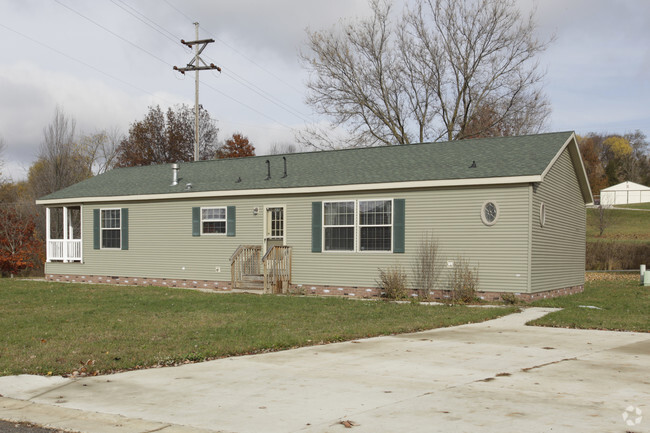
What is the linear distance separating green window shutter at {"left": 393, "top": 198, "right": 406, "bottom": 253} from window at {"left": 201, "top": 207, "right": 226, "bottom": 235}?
18.2ft

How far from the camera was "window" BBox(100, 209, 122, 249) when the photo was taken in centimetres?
2117

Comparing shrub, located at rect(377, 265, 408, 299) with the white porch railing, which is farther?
the white porch railing

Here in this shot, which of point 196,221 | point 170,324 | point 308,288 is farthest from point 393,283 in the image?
point 196,221

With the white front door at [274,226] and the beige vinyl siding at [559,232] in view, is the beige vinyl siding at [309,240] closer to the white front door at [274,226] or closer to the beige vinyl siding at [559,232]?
the white front door at [274,226]

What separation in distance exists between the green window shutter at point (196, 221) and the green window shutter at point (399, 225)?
21.1ft

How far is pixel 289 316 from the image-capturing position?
12.0 metres

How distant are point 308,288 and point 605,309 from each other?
7617 millimetres

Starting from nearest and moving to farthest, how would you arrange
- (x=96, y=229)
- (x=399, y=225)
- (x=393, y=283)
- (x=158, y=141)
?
(x=393, y=283) < (x=399, y=225) < (x=96, y=229) < (x=158, y=141)

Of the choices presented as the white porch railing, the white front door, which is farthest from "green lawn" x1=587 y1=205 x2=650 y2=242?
the white porch railing

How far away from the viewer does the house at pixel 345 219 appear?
15086 mm

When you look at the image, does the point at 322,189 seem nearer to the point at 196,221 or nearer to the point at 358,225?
the point at 358,225

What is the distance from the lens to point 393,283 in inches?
626

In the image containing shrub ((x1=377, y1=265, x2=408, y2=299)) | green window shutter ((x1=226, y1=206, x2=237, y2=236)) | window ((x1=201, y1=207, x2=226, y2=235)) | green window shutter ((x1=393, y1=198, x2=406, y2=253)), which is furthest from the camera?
window ((x1=201, y1=207, x2=226, y2=235))

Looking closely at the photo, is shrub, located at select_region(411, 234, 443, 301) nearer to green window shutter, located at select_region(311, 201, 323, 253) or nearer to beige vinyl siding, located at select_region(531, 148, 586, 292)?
beige vinyl siding, located at select_region(531, 148, 586, 292)
